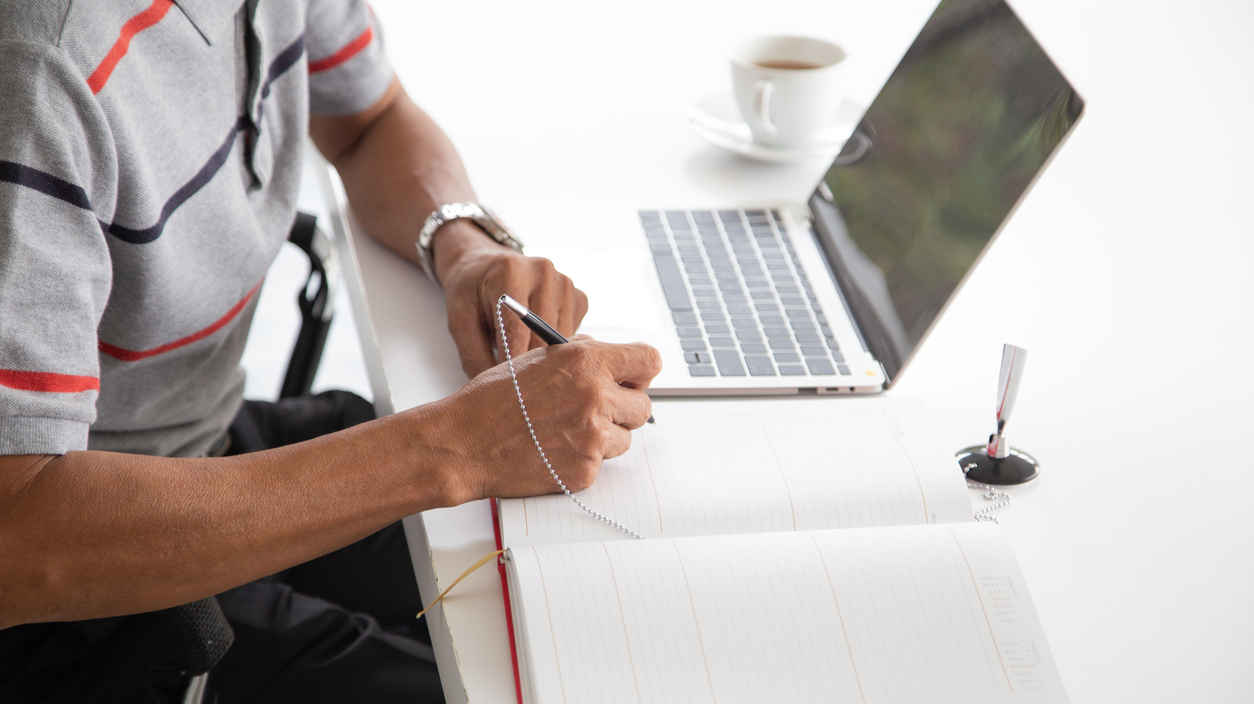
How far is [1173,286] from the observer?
101 centimetres

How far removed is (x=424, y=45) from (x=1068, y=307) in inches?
43.3

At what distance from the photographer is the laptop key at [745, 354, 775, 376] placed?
819 mm

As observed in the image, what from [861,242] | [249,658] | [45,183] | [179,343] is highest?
[45,183]

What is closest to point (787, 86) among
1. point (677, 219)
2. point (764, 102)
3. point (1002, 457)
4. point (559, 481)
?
point (764, 102)

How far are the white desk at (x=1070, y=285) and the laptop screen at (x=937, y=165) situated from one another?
0.09 m

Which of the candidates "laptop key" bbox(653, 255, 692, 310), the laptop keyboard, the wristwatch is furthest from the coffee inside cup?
the wristwatch

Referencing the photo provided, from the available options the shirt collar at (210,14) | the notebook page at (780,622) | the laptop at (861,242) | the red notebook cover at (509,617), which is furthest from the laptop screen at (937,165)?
the shirt collar at (210,14)

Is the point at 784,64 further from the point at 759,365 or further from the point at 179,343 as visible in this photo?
the point at 179,343

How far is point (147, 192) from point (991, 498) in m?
0.68

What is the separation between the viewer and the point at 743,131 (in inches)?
48.0

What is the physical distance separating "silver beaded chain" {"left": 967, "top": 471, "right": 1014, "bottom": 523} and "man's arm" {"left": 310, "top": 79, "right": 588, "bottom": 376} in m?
0.36

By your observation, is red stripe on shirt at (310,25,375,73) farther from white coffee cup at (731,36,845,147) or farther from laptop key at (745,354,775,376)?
laptop key at (745,354,775,376)

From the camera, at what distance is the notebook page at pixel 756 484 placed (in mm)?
638

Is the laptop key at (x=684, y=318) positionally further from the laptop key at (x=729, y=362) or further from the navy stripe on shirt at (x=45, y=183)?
the navy stripe on shirt at (x=45, y=183)
